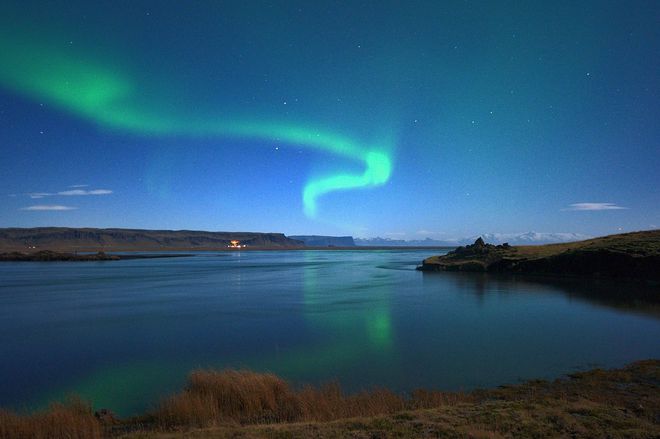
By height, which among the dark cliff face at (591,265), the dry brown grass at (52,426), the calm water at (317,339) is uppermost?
the dark cliff face at (591,265)

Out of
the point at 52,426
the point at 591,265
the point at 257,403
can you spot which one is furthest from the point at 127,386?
the point at 591,265

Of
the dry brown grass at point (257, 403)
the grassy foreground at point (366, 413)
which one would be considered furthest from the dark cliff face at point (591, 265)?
the dry brown grass at point (257, 403)

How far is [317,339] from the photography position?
20.8 m

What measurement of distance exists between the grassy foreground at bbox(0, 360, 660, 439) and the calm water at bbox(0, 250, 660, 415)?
1758 mm

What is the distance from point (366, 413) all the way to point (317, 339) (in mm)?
10737

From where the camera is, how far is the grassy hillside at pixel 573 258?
140 feet

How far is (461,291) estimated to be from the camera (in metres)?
39.2

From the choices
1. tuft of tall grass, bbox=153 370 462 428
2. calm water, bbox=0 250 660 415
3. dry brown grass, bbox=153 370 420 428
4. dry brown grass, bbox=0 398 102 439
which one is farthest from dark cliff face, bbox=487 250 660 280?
dry brown grass, bbox=0 398 102 439

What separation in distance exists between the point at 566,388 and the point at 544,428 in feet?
14.6

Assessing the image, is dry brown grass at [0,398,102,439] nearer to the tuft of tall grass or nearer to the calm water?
the tuft of tall grass

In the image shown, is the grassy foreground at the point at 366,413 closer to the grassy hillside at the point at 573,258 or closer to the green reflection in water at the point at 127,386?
the green reflection in water at the point at 127,386

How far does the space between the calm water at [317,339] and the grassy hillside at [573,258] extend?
6.35 metres

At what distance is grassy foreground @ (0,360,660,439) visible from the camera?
861 cm

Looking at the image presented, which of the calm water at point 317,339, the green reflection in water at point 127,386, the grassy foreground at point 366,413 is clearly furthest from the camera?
the calm water at point 317,339
